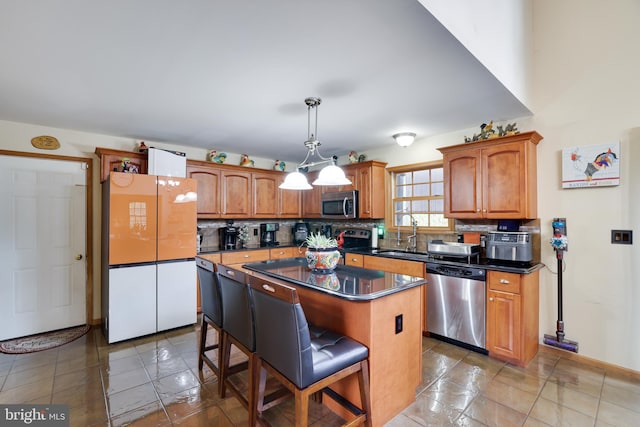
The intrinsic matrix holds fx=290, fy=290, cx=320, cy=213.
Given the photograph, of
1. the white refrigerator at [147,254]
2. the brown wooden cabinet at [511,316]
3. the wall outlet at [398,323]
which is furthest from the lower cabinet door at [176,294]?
the brown wooden cabinet at [511,316]

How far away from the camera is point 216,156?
447 cm

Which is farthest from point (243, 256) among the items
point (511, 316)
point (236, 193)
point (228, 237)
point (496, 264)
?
point (511, 316)

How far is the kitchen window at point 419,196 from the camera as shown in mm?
3848

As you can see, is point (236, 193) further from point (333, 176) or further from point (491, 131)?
point (491, 131)

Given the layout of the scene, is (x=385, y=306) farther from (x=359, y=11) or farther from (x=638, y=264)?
(x=638, y=264)

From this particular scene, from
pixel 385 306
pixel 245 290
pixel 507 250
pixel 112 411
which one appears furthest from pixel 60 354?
pixel 507 250

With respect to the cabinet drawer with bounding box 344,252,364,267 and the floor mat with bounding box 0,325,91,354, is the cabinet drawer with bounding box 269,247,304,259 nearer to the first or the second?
the cabinet drawer with bounding box 344,252,364,267

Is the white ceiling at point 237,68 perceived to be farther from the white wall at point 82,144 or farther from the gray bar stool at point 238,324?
the gray bar stool at point 238,324

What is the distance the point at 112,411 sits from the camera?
2.02m

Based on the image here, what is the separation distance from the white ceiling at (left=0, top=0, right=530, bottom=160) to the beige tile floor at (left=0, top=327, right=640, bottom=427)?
2.39 m

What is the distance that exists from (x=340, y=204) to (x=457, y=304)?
2186 millimetres

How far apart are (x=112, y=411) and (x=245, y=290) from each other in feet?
4.36

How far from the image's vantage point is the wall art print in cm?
253

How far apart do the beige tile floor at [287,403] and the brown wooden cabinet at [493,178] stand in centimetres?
144
